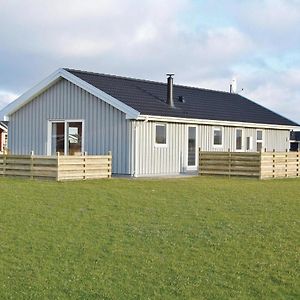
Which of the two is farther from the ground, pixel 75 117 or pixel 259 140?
pixel 75 117

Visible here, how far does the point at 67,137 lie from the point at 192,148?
18.4 feet

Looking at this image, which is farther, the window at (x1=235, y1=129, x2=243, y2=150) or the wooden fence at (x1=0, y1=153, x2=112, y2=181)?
the window at (x1=235, y1=129, x2=243, y2=150)

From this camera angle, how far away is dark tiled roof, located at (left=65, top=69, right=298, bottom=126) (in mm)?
24844

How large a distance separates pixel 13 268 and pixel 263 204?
7.97 meters

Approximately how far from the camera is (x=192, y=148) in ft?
87.3

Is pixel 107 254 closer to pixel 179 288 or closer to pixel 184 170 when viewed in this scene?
pixel 179 288

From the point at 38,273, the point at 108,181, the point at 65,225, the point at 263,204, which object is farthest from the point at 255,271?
the point at 108,181

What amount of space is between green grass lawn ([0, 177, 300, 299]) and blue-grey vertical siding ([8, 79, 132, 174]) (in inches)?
312

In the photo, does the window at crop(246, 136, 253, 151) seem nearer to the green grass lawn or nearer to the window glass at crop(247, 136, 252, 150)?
the window glass at crop(247, 136, 252, 150)

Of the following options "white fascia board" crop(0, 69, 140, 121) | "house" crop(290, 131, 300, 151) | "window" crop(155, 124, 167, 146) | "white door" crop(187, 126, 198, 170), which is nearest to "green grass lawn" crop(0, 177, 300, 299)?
"white fascia board" crop(0, 69, 140, 121)

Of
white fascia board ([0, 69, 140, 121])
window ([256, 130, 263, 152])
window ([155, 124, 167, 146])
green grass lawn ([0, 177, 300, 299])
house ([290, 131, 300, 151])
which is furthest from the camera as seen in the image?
house ([290, 131, 300, 151])

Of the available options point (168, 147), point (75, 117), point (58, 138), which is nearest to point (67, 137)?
point (58, 138)

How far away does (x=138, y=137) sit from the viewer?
23.4 meters

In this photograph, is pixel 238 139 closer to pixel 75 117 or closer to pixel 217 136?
pixel 217 136
